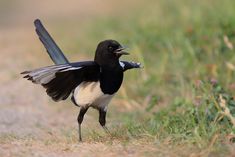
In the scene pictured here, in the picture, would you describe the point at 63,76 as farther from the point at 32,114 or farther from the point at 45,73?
the point at 32,114

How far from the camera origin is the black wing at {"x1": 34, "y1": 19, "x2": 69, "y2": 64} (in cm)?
621

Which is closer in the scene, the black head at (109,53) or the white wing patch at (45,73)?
the white wing patch at (45,73)

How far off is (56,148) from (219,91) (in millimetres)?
1423

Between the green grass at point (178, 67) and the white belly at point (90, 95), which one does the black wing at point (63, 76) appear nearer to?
the white belly at point (90, 95)

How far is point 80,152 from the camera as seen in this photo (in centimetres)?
493

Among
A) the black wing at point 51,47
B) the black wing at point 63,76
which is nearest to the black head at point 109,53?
the black wing at point 63,76

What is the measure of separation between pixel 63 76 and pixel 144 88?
2636 millimetres

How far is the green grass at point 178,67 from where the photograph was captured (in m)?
5.36

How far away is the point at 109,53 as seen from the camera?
211 inches

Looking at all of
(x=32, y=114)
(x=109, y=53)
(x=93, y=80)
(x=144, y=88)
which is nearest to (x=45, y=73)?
(x=93, y=80)

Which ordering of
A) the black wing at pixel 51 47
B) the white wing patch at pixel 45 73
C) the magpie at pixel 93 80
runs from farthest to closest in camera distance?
the black wing at pixel 51 47
the magpie at pixel 93 80
the white wing patch at pixel 45 73

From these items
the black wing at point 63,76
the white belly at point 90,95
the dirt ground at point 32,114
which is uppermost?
the black wing at point 63,76

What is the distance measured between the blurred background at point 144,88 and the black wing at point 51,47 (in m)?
0.56

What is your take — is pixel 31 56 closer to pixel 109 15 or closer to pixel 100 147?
pixel 109 15
